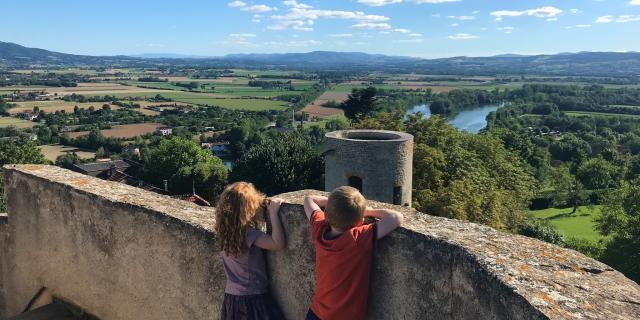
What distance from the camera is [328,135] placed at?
17875 mm

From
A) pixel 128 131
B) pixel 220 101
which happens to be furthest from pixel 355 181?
pixel 220 101

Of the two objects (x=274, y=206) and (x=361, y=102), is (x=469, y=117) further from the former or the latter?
(x=274, y=206)

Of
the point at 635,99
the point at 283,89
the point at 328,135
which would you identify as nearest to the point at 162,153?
the point at 328,135

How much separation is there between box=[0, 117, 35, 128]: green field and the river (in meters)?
62.4

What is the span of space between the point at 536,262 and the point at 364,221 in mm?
1138

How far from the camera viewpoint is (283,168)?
28297mm

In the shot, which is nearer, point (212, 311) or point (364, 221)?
point (364, 221)

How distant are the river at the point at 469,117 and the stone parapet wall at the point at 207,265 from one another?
8018 centimetres

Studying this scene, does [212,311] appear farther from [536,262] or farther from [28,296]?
[28,296]

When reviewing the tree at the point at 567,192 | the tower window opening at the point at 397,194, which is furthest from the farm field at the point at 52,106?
the tower window opening at the point at 397,194

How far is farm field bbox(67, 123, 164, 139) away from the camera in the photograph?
7656 cm

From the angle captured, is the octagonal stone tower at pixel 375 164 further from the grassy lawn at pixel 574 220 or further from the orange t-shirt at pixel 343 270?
the grassy lawn at pixel 574 220

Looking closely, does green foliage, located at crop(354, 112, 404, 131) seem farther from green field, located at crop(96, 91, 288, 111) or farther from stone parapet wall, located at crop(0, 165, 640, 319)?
green field, located at crop(96, 91, 288, 111)

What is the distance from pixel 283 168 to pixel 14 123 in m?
72.7
